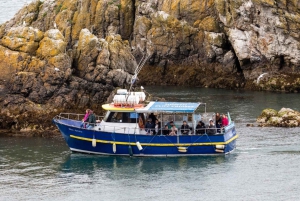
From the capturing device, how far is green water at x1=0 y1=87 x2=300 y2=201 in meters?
32.9

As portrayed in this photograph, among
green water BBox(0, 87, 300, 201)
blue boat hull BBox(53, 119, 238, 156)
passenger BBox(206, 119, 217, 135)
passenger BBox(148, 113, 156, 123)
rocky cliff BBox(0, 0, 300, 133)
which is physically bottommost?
green water BBox(0, 87, 300, 201)

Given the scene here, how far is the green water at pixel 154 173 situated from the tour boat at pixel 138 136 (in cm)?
53

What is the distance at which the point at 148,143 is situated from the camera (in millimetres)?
39125

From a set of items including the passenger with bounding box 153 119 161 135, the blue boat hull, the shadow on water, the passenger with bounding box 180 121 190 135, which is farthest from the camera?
the passenger with bounding box 180 121 190 135

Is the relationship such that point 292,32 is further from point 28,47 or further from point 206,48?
point 28,47

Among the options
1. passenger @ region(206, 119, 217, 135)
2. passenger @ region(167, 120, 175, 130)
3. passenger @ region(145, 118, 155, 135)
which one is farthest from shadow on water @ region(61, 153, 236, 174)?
passenger @ region(167, 120, 175, 130)

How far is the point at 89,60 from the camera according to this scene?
50.5 meters

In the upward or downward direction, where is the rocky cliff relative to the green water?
upward

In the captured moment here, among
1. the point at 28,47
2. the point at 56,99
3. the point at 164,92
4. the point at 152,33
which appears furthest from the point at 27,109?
the point at 152,33

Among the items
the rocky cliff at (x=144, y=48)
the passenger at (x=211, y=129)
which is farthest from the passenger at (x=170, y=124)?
the rocky cliff at (x=144, y=48)

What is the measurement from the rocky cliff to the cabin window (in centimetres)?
811

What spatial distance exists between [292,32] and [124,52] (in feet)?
72.5

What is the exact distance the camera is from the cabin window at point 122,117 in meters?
39.5

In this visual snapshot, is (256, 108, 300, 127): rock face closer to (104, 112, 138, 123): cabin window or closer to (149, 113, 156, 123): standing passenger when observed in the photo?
(149, 113, 156, 123): standing passenger
